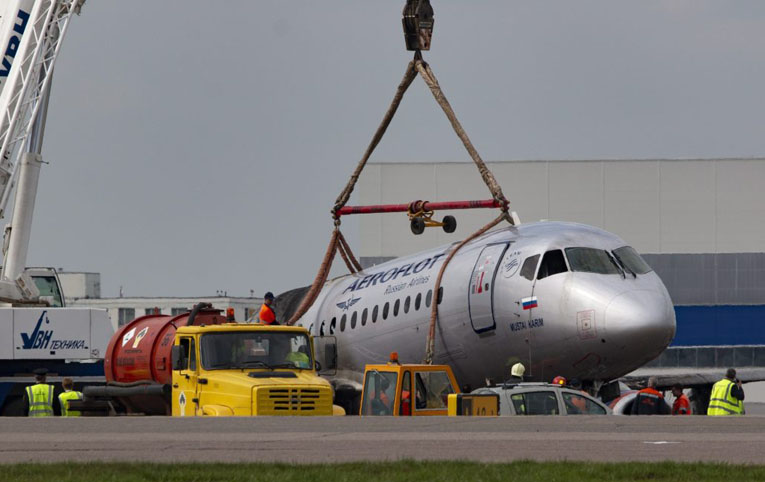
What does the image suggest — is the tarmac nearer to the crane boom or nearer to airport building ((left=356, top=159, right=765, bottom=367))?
the crane boom

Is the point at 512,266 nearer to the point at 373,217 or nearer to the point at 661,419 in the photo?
the point at 661,419

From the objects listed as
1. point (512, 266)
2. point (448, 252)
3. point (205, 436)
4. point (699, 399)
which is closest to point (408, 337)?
point (448, 252)

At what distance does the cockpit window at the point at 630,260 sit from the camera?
26134 millimetres

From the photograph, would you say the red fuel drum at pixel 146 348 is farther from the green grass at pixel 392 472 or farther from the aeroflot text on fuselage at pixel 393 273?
the green grass at pixel 392 472

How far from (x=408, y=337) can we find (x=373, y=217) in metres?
45.6

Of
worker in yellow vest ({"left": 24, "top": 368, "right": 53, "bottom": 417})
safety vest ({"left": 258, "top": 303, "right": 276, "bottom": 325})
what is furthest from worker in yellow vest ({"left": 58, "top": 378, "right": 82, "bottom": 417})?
safety vest ({"left": 258, "top": 303, "right": 276, "bottom": 325})

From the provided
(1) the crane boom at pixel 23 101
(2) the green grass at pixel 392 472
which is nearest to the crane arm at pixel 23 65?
(1) the crane boom at pixel 23 101

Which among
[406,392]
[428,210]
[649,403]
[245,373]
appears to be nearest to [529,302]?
[406,392]

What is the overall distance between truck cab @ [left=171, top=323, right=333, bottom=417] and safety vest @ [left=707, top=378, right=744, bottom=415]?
770 centimetres

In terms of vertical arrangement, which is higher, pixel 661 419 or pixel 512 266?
pixel 512 266

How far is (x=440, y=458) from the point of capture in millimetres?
15633

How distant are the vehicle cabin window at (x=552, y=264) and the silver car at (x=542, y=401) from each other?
2.50 metres

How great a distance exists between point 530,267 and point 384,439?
9.03 m

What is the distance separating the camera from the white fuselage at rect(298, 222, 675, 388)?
24.9 metres
